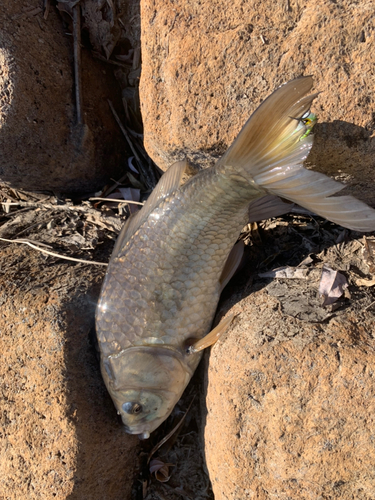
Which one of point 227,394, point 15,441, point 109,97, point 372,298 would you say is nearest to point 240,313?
point 227,394

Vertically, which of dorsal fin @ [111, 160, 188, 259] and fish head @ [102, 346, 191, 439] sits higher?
dorsal fin @ [111, 160, 188, 259]

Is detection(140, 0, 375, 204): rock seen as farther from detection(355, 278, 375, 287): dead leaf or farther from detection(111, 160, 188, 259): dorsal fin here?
detection(355, 278, 375, 287): dead leaf

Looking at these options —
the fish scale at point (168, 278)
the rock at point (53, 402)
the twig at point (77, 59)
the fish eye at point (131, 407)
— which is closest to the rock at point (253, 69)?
the fish scale at point (168, 278)

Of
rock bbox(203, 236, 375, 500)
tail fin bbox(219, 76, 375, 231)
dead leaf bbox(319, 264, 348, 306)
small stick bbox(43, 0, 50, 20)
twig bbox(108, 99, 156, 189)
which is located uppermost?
small stick bbox(43, 0, 50, 20)

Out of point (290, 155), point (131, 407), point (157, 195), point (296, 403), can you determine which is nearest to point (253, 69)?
point (290, 155)

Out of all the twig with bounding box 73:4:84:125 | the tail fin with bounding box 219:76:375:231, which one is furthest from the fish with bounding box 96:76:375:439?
the twig with bounding box 73:4:84:125

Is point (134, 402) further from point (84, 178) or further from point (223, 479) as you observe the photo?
point (84, 178)
